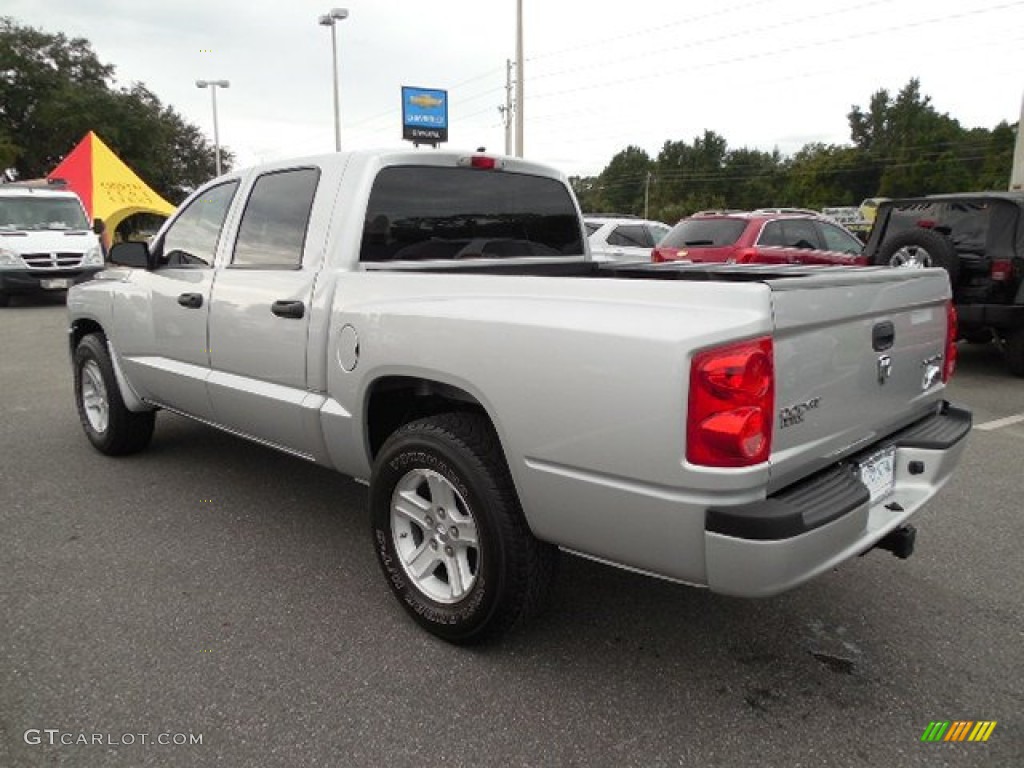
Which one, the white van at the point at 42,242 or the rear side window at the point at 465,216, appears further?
the white van at the point at 42,242

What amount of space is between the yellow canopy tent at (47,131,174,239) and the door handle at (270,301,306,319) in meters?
20.4

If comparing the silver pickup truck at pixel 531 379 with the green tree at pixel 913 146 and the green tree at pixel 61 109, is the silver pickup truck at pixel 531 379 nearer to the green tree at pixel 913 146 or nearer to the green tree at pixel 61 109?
the green tree at pixel 61 109

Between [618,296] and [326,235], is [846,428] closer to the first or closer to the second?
[618,296]

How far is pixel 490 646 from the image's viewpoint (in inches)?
110

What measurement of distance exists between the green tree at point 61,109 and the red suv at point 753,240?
39.5 metres

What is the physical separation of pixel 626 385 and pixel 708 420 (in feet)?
0.79

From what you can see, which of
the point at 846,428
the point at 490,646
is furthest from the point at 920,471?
the point at 490,646

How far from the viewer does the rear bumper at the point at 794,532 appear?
6.63ft

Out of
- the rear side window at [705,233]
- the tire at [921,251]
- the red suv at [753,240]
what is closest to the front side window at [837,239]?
the red suv at [753,240]

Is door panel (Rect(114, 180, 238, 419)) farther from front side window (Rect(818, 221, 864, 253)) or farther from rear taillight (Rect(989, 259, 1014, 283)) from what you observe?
front side window (Rect(818, 221, 864, 253))

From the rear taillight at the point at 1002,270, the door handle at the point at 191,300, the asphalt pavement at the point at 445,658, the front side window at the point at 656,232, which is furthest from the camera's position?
the front side window at the point at 656,232

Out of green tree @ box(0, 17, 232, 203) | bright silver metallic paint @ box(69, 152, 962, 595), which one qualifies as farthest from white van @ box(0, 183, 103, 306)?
green tree @ box(0, 17, 232, 203)

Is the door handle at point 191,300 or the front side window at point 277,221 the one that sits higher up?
the front side window at point 277,221

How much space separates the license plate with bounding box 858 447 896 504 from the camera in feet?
8.29
